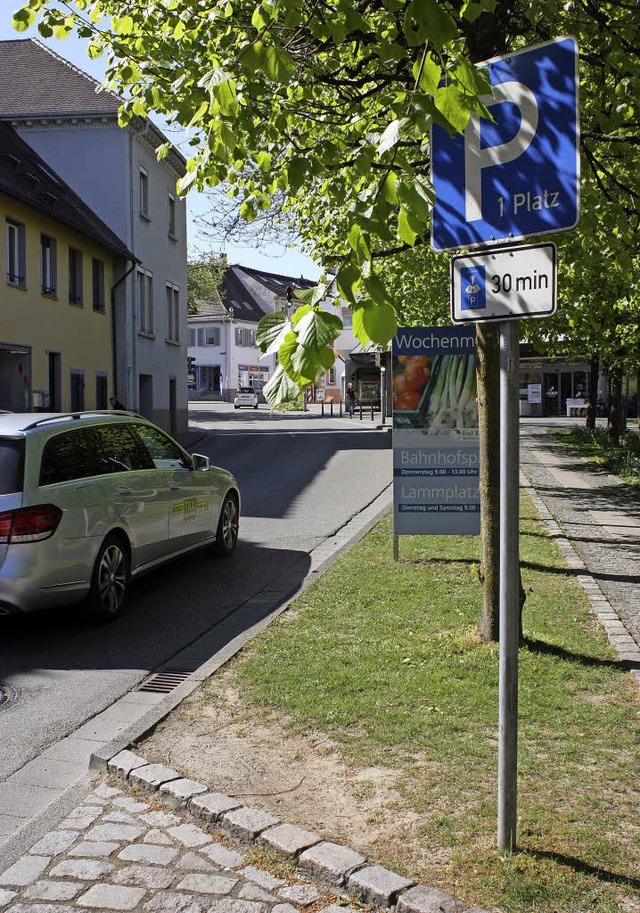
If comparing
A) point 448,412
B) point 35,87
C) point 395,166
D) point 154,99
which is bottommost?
point 448,412

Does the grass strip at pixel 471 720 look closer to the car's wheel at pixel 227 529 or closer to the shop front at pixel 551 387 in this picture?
the car's wheel at pixel 227 529

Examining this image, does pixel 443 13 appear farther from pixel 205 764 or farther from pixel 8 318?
pixel 8 318

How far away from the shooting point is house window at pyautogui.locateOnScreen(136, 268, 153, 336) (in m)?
32.0

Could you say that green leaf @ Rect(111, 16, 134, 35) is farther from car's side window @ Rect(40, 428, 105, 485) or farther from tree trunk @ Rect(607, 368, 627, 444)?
tree trunk @ Rect(607, 368, 627, 444)

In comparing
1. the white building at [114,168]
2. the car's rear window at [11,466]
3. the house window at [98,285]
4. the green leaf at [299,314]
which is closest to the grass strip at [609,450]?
the car's rear window at [11,466]

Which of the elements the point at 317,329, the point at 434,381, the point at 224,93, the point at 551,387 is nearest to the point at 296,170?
the point at 224,93

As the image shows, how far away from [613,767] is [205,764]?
6.27ft

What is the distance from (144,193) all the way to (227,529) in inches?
963

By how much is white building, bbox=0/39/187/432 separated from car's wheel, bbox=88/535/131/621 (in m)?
22.8

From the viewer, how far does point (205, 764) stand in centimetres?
465

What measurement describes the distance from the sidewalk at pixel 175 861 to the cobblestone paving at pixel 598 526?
11.9ft

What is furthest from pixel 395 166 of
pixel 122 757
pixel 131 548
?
pixel 131 548

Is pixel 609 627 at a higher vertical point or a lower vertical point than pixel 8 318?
lower

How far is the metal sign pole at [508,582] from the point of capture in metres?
3.60
